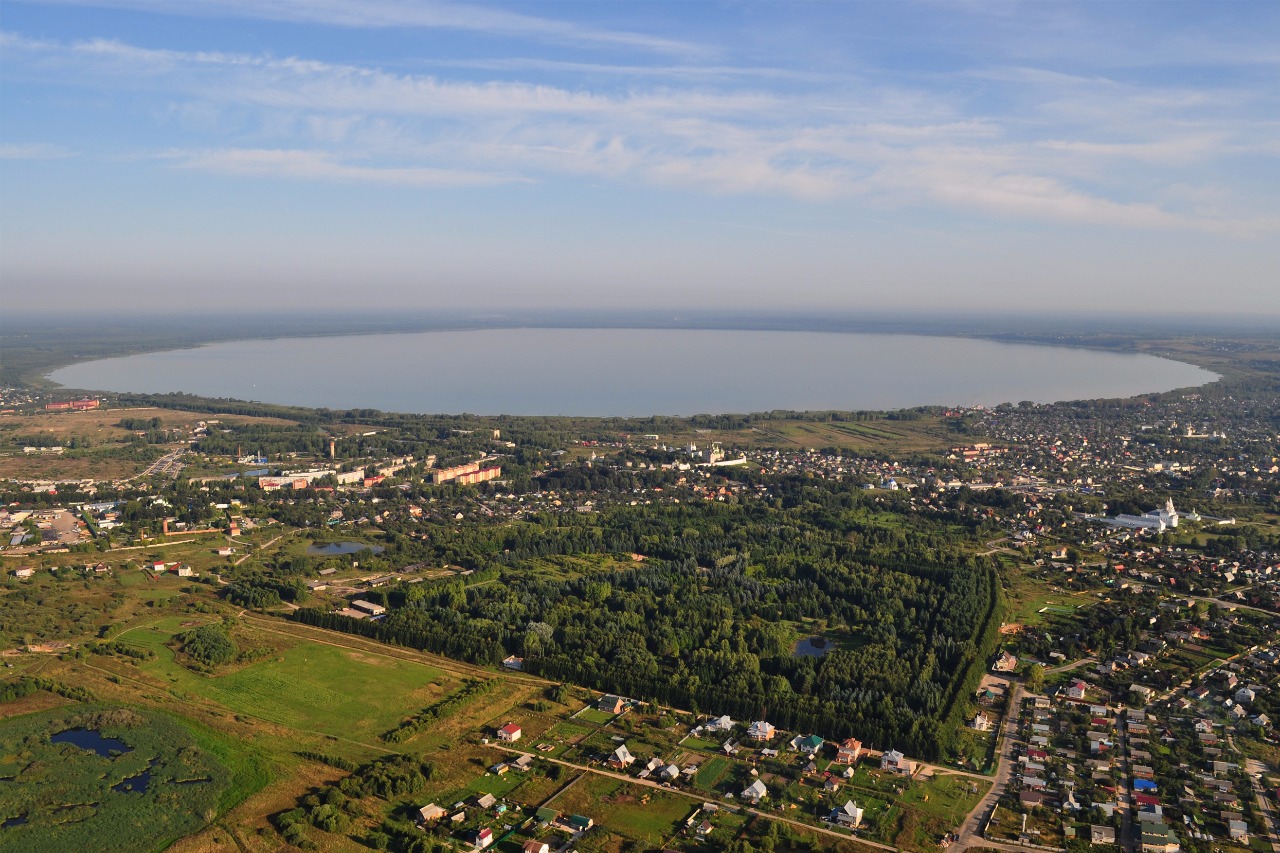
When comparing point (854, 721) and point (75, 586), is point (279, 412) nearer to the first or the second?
point (75, 586)

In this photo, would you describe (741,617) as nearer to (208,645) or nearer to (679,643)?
(679,643)

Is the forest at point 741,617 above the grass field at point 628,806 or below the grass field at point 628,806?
above

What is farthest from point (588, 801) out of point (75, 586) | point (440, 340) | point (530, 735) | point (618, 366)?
point (440, 340)

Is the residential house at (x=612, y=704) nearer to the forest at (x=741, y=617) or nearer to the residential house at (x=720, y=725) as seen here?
the forest at (x=741, y=617)

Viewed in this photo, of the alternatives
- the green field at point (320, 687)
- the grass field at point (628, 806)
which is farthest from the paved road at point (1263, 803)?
the green field at point (320, 687)

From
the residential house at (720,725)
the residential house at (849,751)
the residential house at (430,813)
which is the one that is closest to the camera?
the residential house at (430,813)

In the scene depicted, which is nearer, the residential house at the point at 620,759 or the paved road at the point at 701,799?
the paved road at the point at 701,799
